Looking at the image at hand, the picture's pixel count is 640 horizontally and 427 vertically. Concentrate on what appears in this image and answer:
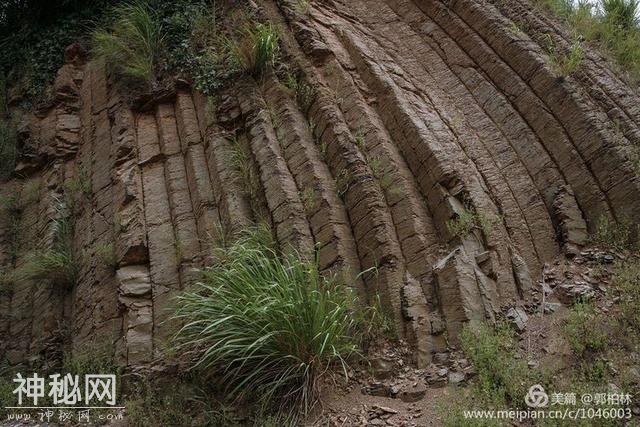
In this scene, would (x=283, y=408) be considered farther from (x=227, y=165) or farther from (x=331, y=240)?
(x=227, y=165)

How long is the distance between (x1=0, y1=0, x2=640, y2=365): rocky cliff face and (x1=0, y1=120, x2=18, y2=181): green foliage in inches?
11.6

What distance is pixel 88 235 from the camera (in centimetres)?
671

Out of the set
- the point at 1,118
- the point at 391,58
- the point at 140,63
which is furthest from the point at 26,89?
the point at 391,58

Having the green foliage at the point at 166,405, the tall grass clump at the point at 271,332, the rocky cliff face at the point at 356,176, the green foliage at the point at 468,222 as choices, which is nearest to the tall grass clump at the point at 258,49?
the rocky cliff face at the point at 356,176

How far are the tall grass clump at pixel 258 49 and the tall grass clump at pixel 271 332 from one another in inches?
118

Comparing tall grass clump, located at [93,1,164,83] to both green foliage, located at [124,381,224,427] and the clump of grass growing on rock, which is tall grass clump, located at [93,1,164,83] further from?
the clump of grass growing on rock

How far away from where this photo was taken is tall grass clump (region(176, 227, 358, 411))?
14.9ft

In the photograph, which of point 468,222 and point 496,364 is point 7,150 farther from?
point 496,364

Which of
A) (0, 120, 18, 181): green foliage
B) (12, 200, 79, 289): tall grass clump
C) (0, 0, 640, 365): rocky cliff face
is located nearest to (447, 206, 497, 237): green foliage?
(0, 0, 640, 365): rocky cliff face

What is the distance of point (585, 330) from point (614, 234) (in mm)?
1288

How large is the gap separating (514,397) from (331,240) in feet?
6.95

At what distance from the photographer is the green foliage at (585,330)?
4336mm

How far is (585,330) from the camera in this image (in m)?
4.43

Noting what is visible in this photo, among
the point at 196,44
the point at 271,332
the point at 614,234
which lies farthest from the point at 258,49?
the point at 614,234
